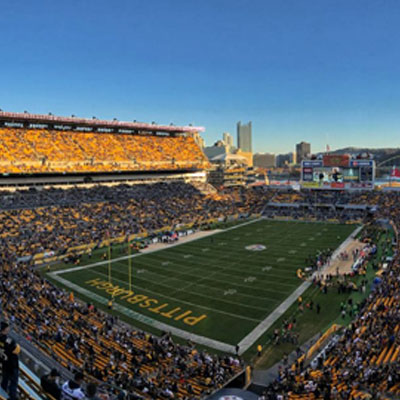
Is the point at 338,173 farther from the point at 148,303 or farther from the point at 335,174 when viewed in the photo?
the point at 148,303

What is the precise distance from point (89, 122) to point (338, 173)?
133 feet

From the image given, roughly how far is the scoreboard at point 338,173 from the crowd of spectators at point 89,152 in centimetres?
2179

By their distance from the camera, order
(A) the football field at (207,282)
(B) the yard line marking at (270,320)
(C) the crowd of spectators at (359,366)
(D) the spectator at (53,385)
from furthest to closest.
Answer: (A) the football field at (207,282), (B) the yard line marking at (270,320), (C) the crowd of spectators at (359,366), (D) the spectator at (53,385)

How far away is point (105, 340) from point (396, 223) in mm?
39380

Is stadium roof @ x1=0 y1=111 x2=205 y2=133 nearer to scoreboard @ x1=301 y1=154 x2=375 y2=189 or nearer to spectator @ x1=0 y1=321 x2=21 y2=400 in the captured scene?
scoreboard @ x1=301 y1=154 x2=375 y2=189

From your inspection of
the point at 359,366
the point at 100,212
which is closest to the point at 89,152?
the point at 100,212

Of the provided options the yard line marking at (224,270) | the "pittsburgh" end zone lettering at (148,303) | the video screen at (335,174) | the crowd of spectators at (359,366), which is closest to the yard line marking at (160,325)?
the "pittsburgh" end zone lettering at (148,303)

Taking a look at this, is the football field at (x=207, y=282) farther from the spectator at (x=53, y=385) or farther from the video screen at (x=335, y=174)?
the video screen at (x=335, y=174)

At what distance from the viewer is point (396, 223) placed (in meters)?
46.2

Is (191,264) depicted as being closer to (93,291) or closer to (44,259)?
(93,291)

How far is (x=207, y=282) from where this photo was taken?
97.2 feet

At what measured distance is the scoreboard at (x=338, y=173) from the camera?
59.8 meters

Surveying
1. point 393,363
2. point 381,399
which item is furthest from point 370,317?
point 381,399

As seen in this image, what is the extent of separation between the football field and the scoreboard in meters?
18.1
